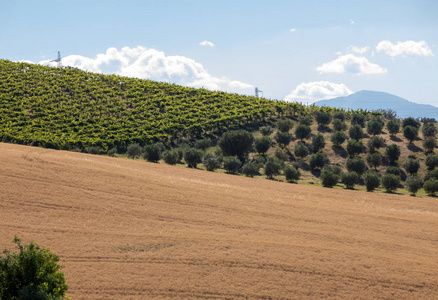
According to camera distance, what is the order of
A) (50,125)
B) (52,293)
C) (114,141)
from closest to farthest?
(52,293)
(114,141)
(50,125)

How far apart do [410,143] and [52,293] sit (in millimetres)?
79121

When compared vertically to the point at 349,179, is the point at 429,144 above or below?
above

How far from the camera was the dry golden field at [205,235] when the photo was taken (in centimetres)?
1994

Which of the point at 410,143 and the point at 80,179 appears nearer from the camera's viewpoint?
the point at 80,179

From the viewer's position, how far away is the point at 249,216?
29547 mm

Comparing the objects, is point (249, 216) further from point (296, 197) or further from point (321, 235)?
point (296, 197)

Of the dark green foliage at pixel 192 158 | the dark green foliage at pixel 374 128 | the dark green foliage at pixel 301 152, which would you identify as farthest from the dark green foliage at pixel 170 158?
the dark green foliage at pixel 374 128

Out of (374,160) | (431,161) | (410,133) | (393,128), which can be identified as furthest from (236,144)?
(393,128)

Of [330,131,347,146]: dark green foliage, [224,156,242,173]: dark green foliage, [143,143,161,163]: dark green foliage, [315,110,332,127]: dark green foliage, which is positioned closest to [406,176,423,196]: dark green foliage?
[224,156,242,173]: dark green foliage

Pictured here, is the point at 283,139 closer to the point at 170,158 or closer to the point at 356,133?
the point at 356,133

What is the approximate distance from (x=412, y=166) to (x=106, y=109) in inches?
2313

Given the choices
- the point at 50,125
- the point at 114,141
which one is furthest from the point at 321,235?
the point at 50,125

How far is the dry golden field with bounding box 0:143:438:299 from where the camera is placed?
19938 mm

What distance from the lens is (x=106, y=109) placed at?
3425 inches
